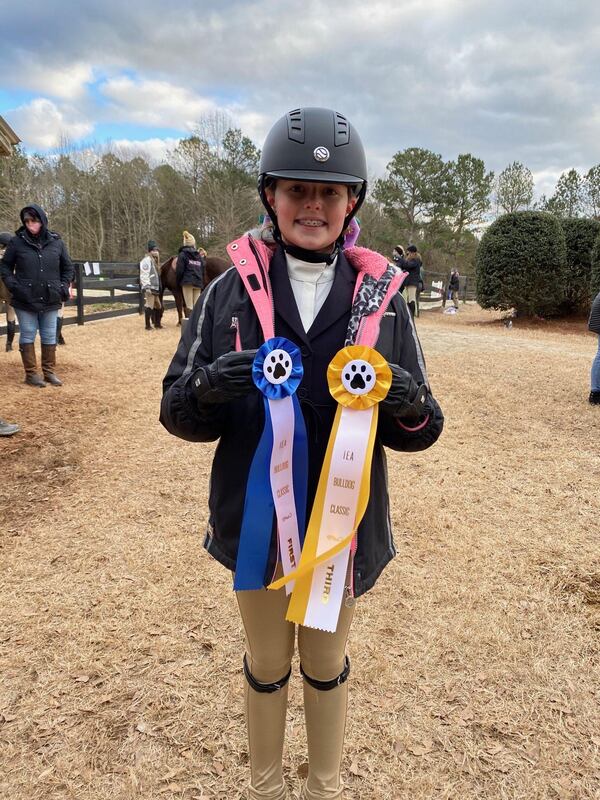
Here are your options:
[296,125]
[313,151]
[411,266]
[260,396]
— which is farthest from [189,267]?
[260,396]

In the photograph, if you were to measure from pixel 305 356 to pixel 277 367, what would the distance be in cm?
16

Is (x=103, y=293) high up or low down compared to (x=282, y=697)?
up

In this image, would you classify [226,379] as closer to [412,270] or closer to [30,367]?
[30,367]

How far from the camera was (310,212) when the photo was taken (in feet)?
5.12

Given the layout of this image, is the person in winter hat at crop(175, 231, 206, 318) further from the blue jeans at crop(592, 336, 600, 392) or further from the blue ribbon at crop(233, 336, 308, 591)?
the blue ribbon at crop(233, 336, 308, 591)

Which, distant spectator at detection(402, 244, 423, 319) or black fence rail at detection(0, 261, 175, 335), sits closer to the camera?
black fence rail at detection(0, 261, 175, 335)

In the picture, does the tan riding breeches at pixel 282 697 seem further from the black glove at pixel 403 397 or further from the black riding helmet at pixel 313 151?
the black riding helmet at pixel 313 151

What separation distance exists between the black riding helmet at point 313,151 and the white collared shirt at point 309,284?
15cm

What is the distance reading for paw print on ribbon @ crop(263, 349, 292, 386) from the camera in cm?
137

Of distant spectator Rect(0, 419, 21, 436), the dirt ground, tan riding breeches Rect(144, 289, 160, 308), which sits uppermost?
tan riding breeches Rect(144, 289, 160, 308)

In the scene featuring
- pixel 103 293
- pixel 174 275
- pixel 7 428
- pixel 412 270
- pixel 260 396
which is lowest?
pixel 7 428

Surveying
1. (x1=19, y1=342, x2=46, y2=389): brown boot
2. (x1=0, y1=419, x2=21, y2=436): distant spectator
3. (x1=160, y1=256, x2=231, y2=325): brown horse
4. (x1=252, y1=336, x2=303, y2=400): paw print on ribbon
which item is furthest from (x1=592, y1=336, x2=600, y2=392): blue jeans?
(x1=160, y1=256, x2=231, y2=325): brown horse

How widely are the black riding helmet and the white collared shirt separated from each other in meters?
0.15

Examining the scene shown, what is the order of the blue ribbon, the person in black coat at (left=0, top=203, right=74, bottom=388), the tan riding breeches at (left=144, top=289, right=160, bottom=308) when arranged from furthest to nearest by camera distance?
the tan riding breeches at (left=144, top=289, right=160, bottom=308), the person in black coat at (left=0, top=203, right=74, bottom=388), the blue ribbon
